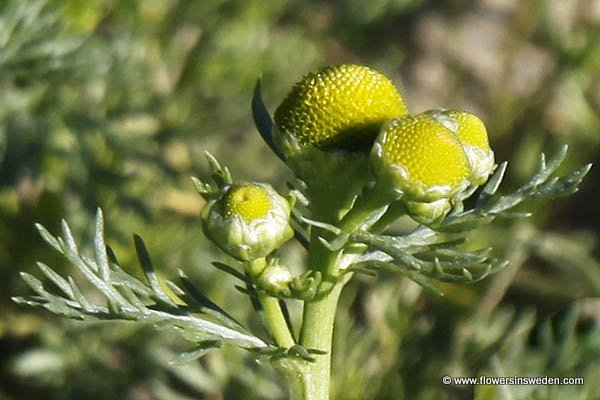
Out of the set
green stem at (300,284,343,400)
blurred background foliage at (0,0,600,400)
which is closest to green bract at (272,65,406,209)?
green stem at (300,284,343,400)

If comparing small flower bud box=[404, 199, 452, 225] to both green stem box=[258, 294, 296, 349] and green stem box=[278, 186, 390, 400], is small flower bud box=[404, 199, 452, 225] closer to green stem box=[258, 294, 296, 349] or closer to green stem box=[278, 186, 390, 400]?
green stem box=[278, 186, 390, 400]

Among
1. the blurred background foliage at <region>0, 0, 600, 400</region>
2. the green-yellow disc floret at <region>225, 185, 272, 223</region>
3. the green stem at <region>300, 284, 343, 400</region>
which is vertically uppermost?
the green-yellow disc floret at <region>225, 185, 272, 223</region>

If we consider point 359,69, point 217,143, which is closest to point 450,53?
point 217,143

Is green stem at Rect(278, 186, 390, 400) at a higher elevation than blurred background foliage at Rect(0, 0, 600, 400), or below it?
higher

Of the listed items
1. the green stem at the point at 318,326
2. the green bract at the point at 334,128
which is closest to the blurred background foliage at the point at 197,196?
the green stem at the point at 318,326

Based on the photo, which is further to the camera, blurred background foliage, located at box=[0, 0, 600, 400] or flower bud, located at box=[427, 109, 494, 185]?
blurred background foliage, located at box=[0, 0, 600, 400]

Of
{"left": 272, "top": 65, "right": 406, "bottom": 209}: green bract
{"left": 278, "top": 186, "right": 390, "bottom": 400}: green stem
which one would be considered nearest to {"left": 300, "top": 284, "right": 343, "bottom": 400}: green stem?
{"left": 278, "top": 186, "right": 390, "bottom": 400}: green stem

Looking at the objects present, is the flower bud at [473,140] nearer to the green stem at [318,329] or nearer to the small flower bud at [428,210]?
the small flower bud at [428,210]
